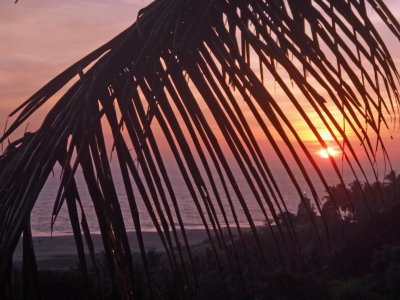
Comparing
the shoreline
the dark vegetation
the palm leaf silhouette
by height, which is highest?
the shoreline

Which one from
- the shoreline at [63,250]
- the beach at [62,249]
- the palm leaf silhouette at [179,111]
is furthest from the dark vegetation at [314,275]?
the beach at [62,249]

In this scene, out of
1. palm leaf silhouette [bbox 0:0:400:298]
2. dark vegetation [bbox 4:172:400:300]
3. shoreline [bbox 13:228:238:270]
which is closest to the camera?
palm leaf silhouette [bbox 0:0:400:298]

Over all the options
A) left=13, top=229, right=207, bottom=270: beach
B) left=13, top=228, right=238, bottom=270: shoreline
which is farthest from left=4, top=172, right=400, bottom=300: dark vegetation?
left=13, top=229, right=207, bottom=270: beach

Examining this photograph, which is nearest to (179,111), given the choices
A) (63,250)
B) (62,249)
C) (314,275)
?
(314,275)

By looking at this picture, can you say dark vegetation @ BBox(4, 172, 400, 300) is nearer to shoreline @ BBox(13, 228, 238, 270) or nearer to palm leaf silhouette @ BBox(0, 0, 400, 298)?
palm leaf silhouette @ BBox(0, 0, 400, 298)

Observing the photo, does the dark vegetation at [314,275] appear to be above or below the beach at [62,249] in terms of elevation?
below

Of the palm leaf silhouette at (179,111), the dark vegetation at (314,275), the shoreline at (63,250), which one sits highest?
the shoreline at (63,250)

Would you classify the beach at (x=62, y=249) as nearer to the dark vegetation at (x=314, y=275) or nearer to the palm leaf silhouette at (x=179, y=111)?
the dark vegetation at (x=314, y=275)

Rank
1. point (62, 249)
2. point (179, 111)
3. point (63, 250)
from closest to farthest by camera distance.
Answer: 1. point (179, 111)
2. point (63, 250)
3. point (62, 249)

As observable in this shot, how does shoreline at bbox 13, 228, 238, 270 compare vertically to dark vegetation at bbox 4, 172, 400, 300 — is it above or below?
above

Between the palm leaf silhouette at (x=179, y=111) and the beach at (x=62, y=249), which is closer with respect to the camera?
the palm leaf silhouette at (x=179, y=111)

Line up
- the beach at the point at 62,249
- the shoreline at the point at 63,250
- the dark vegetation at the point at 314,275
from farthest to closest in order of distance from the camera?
1. the beach at the point at 62,249
2. the shoreline at the point at 63,250
3. the dark vegetation at the point at 314,275

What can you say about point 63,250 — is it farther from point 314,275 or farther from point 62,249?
point 314,275

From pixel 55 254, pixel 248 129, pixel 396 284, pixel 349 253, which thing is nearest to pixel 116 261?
pixel 248 129
